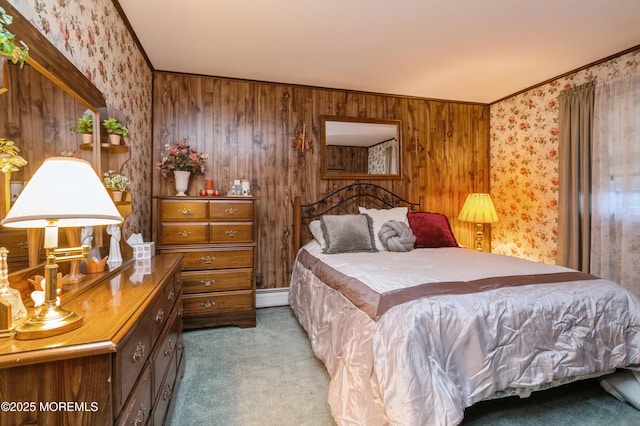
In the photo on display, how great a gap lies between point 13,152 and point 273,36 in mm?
2065

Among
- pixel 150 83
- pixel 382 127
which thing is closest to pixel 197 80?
pixel 150 83

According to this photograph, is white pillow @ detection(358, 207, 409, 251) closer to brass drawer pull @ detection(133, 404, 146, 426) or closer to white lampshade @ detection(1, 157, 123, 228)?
brass drawer pull @ detection(133, 404, 146, 426)

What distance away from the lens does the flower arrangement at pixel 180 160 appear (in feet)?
9.75

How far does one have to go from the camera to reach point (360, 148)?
3760 millimetres

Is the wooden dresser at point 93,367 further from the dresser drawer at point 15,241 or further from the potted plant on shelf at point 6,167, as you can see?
the potted plant on shelf at point 6,167

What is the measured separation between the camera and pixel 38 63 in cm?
118

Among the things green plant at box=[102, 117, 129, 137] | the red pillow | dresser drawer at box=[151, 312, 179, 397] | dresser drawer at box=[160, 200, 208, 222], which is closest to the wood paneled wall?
dresser drawer at box=[160, 200, 208, 222]

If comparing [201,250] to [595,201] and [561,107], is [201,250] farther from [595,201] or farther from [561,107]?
[561,107]

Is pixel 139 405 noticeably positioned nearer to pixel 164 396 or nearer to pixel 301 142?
pixel 164 396

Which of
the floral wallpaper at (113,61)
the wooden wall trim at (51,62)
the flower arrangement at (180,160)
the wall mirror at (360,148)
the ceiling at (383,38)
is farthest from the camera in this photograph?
the wall mirror at (360,148)

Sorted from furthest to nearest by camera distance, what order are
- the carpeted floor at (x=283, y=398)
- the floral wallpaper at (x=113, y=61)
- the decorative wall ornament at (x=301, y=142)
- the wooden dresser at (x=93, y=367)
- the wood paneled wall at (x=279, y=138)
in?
the decorative wall ornament at (x=301, y=142), the wood paneled wall at (x=279, y=138), the carpeted floor at (x=283, y=398), the floral wallpaper at (x=113, y=61), the wooden dresser at (x=93, y=367)

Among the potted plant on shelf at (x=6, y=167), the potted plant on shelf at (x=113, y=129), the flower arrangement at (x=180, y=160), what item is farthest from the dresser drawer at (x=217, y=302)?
the potted plant on shelf at (x=6, y=167)

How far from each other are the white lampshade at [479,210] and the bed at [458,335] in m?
1.61

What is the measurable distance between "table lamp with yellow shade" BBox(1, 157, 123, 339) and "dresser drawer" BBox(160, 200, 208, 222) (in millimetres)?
1812
